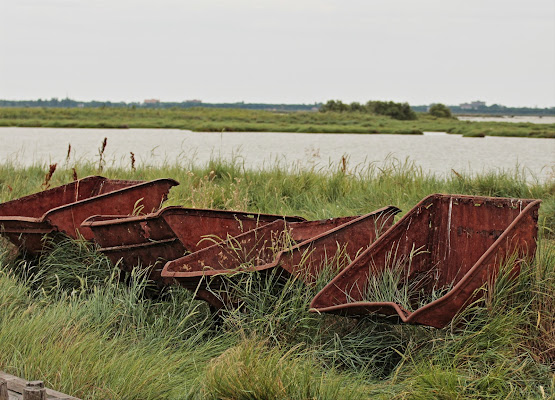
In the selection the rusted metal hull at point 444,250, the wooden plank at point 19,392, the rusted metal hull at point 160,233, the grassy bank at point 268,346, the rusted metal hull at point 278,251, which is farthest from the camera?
the rusted metal hull at point 160,233

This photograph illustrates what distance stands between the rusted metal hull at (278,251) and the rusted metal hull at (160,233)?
260mm

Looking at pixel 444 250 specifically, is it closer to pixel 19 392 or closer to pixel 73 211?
pixel 73 211

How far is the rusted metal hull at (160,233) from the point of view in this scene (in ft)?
19.6

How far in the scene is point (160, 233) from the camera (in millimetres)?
6031

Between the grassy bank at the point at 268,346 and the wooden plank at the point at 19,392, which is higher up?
the wooden plank at the point at 19,392

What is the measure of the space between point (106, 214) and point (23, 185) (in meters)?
4.44

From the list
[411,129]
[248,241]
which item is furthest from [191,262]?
[411,129]

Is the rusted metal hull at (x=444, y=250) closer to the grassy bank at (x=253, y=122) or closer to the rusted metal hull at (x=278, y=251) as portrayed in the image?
the rusted metal hull at (x=278, y=251)

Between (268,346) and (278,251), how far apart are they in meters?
0.83

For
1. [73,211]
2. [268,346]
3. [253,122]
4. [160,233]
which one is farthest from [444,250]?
[253,122]

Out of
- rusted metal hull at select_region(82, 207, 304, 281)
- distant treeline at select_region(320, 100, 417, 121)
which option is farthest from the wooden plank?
distant treeline at select_region(320, 100, 417, 121)

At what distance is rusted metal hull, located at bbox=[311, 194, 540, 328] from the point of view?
4.54 meters

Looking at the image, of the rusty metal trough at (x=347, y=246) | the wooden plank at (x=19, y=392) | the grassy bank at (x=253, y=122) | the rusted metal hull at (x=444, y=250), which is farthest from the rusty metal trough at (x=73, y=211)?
Answer: the grassy bank at (x=253, y=122)

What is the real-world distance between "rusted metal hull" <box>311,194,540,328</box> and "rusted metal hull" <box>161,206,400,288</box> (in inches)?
10.6
